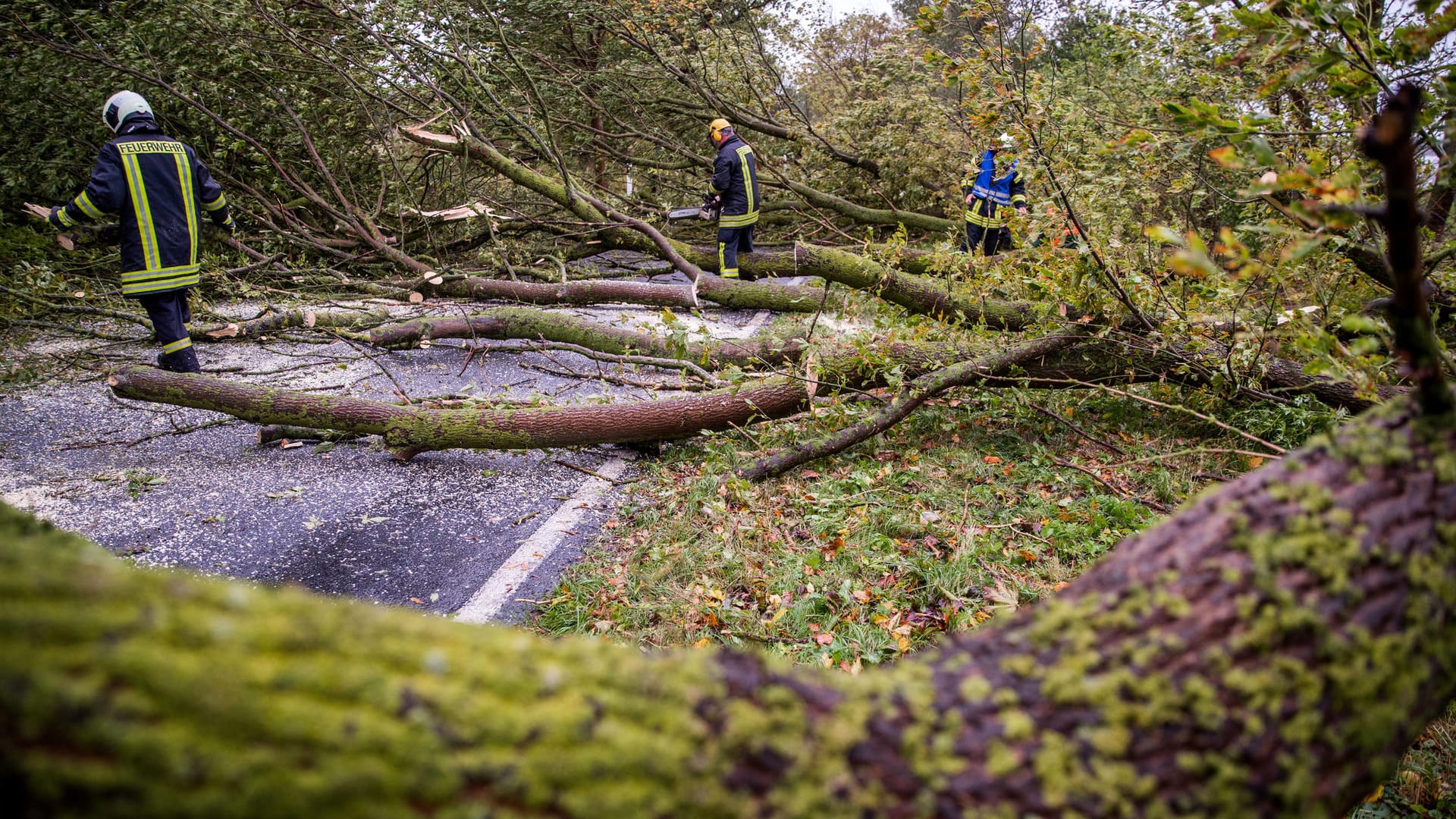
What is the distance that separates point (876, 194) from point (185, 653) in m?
11.8

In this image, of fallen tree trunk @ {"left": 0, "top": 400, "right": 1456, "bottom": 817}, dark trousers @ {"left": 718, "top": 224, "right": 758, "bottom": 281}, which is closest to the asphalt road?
fallen tree trunk @ {"left": 0, "top": 400, "right": 1456, "bottom": 817}

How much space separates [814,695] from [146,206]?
692 cm

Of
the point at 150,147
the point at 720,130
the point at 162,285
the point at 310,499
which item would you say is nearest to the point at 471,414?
the point at 310,499

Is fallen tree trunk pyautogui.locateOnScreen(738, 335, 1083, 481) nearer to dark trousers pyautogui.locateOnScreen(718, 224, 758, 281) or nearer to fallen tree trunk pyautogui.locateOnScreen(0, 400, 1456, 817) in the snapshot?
fallen tree trunk pyautogui.locateOnScreen(0, 400, 1456, 817)

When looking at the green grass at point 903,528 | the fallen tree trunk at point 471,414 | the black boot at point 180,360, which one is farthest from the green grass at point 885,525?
the black boot at point 180,360

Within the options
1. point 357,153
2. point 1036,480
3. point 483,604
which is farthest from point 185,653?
point 357,153

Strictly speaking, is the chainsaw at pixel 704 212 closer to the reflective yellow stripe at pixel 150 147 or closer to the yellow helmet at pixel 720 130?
the yellow helmet at pixel 720 130

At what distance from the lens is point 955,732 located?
36.0 inches

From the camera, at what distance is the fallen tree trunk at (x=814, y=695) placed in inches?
25.9

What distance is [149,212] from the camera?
5727 millimetres

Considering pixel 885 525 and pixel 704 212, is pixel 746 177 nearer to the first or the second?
pixel 704 212

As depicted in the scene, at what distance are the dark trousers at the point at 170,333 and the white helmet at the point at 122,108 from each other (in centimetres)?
139

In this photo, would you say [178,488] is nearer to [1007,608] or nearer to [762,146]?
[1007,608]

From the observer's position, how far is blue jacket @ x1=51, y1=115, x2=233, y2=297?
5.57 metres
